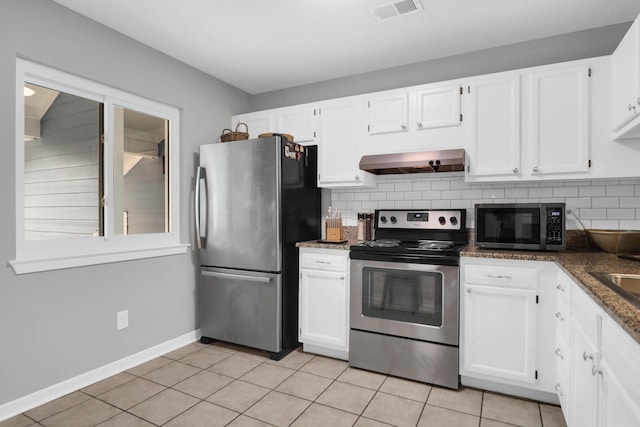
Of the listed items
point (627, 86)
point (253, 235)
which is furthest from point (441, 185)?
point (253, 235)

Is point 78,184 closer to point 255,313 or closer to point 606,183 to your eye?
point 255,313

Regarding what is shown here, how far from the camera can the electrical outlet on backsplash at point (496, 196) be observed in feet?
8.27

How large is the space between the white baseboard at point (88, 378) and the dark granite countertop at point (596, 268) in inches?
95.8

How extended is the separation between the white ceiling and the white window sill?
5.31 ft

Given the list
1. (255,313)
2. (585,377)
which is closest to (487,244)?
(585,377)

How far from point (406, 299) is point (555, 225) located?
107cm

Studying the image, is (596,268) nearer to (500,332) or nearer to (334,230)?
(500,332)

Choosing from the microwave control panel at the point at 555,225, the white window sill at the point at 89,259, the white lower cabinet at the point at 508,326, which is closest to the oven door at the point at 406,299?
→ the white lower cabinet at the point at 508,326

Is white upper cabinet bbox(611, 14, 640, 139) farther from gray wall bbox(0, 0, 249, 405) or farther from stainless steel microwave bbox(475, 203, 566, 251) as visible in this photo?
gray wall bbox(0, 0, 249, 405)

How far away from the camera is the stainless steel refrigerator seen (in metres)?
2.88

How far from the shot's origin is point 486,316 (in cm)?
231

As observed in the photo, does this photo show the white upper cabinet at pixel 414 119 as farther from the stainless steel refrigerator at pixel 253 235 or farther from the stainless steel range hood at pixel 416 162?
the stainless steel refrigerator at pixel 253 235

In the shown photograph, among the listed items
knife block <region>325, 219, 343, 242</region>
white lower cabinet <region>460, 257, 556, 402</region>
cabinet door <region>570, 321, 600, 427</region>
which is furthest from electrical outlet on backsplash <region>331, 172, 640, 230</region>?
cabinet door <region>570, 321, 600, 427</region>

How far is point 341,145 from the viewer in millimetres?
3107
